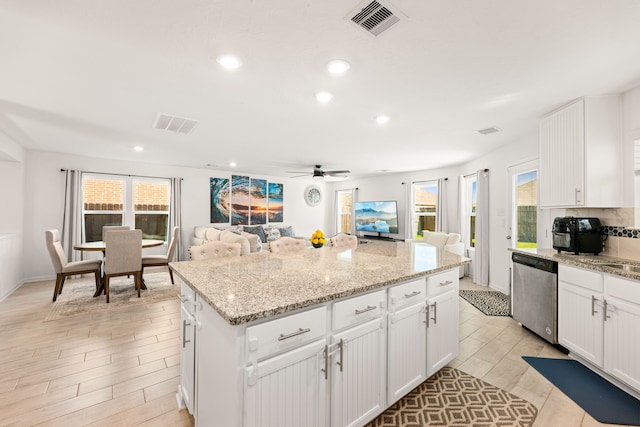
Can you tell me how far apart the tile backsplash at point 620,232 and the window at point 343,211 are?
6535mm

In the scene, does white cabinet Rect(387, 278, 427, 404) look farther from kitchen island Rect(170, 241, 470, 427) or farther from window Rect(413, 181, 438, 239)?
window Rect(413, 181, 438, 239)

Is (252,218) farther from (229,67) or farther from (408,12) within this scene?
(408,12)

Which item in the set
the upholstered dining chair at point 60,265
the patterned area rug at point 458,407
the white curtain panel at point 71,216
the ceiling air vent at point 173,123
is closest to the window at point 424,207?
the patterned area rug at point 458,407

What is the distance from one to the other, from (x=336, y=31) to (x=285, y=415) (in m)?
2.05

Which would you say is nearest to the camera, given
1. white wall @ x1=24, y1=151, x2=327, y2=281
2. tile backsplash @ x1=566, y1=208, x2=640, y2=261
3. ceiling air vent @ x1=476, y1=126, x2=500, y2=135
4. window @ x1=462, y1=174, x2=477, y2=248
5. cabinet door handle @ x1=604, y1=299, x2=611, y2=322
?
cabinet door handle @ x1=604, y1=299, x2=611, y2=322

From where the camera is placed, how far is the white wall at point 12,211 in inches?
160

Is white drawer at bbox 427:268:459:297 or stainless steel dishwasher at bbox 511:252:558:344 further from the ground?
white drawer at bbox 427:268:459:297

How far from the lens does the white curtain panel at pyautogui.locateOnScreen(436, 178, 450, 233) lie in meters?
6.11

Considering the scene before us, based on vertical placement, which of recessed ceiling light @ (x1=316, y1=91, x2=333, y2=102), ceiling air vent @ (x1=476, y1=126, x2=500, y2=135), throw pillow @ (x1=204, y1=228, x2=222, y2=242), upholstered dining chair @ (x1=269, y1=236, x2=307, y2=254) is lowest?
throw pillow @ (x1=204, y1=228, x2=222, y2=242)

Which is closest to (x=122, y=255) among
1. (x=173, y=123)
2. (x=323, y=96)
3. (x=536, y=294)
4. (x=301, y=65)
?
(x=173, y=123)

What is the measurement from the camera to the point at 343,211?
9.17m

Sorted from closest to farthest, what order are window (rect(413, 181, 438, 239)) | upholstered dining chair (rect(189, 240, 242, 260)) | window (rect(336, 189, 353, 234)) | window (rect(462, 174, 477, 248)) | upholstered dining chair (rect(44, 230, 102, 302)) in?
upholstered dining chair (rect(189, 240, 242, 260))
upholstered dining chair (rect(44, 230, 102, 302))
window (rect(462, 174, 477, 248))
window (rect(413, 181, 438, 239))
window (rect(336, 189, 353, 234))

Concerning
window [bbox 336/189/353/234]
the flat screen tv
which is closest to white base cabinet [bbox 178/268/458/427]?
the flat screen tv

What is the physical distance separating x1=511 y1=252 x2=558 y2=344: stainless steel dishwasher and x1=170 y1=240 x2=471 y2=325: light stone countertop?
1005mm
